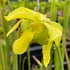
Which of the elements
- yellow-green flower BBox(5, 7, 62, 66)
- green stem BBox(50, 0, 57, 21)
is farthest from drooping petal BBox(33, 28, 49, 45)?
green stem BBox(50, 0, 57, 21)

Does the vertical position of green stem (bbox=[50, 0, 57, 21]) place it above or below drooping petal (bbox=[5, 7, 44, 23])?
below

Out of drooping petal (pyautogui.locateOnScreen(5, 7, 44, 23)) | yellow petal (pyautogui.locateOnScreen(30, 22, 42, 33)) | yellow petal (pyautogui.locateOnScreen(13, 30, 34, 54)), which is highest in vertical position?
drooping petal (pyautogui.locateOnScreen(5, 7, 44, 23))

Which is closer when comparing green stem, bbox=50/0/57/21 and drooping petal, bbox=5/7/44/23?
drooping petal, bbox=5/7/44/23

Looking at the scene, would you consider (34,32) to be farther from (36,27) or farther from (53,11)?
(53,11)

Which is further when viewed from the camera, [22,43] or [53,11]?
[53,11]

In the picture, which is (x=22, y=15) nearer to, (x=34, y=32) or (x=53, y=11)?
(x=34, y=32)

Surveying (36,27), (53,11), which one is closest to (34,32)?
(36,27)

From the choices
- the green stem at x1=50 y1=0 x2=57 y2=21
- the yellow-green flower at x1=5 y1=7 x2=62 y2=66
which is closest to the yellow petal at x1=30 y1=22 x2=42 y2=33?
the yellow-green flower at x1=5 y1=7 x2=62 y2=66

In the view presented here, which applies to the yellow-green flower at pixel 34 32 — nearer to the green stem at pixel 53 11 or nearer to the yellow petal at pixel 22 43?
the yellow petal at pixel 22 43

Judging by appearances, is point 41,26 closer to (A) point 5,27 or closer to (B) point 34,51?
(A) point 5,27

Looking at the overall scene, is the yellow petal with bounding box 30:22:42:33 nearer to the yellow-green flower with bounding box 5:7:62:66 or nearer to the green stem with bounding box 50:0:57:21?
the yellow-green flower with bounding box 5:7:62:66

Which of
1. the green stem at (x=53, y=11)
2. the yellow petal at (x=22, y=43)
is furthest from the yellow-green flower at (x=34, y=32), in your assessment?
the green stem at (x=53, y=11)
